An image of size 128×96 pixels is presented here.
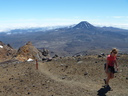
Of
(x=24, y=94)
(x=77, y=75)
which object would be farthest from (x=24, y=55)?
(x=24, y=94)

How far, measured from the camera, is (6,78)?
18328 mm

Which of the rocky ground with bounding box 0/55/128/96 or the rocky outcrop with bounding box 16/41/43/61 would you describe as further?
the rocky outcrop with bounding box 16/41/43/61

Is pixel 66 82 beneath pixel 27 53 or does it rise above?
above

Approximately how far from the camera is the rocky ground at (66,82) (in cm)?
1341

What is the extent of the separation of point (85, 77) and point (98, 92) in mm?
4160

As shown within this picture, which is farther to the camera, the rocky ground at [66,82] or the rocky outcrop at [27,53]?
the rocky outcrop at [27,53]

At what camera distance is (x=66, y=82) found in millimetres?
15711

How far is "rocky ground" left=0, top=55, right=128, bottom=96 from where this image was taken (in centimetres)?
A: 1341

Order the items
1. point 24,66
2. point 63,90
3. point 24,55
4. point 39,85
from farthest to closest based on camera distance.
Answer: point 24,55 → point 24,66 → point 39,85 → point 63,90

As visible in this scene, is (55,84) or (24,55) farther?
(24,55)

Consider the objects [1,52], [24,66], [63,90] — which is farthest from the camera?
[1,52]

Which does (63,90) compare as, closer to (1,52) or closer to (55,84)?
(55,84)

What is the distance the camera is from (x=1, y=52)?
41844mm

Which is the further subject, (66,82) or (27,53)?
(27,53)
